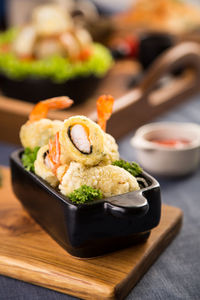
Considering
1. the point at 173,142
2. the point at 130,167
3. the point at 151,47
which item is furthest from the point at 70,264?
the point at 151,47

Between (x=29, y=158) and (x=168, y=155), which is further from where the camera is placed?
(x=168, y=155)

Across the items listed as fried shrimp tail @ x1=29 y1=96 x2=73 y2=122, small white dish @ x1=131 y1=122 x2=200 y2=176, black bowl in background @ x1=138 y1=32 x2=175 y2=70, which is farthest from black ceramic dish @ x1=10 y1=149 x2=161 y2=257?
black bowl in background @ x1=138 y1=32 x2=175 y2=70

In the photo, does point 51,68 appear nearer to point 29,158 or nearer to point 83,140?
point 29,158

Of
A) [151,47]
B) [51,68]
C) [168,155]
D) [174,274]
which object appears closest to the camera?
[174,274]

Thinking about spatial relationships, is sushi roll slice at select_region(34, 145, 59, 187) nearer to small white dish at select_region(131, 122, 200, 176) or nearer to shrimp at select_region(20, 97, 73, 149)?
shrimp at select_region(20, 97, 73, 149)

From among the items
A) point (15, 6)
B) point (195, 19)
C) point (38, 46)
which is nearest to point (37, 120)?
point (38, 46)

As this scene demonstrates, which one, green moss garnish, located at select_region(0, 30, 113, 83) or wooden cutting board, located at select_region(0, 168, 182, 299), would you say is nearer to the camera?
wooden cutting board, located at select_region(0, 168, 182, 299)
